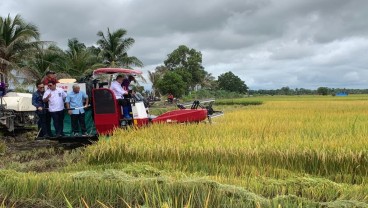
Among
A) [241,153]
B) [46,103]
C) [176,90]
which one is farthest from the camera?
[176,90]

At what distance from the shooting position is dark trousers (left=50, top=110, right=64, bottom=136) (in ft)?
30.7

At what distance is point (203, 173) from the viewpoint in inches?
241

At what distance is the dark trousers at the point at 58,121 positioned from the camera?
9.34 m

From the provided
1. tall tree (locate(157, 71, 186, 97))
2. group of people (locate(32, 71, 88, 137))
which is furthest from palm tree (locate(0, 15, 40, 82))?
tall tree (locate(157, 71, 186, 97))

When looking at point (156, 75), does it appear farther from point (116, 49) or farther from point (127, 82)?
point (127, 82)

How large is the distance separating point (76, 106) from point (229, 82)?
3067 inches

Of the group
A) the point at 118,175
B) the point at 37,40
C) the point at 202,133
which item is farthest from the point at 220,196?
the point at 37,40

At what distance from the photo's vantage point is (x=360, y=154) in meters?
5.87

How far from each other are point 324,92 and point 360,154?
8760 centimetres

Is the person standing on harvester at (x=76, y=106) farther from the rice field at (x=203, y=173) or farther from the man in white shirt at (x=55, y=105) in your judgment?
the rice field at (x=203, y=173)

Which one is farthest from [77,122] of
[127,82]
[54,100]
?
[127,82]

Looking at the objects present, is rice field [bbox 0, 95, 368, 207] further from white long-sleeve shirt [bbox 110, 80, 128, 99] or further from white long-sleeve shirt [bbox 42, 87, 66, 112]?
white long-sleeve shirt [bbox 42, 87, 66, 112]

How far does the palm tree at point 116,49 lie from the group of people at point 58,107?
78.6ft

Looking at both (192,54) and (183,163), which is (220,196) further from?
(192,54)
